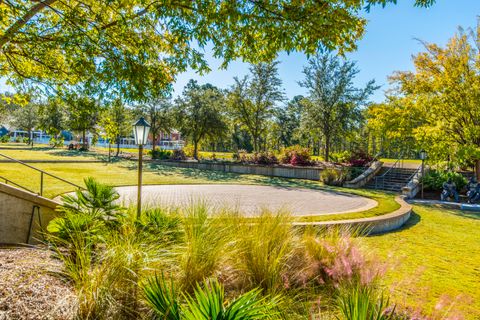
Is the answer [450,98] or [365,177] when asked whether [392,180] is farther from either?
[450,98]

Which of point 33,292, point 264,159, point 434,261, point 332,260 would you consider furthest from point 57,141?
point 264,159

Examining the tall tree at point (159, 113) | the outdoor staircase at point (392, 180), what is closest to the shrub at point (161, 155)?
the tall tree at point (159, 113)

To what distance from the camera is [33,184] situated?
12242 mm

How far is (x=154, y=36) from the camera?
6535 millimetres

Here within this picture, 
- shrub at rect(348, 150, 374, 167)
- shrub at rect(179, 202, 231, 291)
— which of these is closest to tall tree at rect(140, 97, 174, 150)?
shrub at rect(348, 150, 374, 167)

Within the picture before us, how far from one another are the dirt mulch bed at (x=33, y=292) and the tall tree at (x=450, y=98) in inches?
643

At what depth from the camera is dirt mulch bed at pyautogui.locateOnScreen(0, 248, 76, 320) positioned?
2.81 metres

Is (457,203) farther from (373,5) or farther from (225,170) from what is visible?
(225,170)

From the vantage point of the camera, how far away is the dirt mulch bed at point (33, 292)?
9.21 feet

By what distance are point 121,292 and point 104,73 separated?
3967 millimetres

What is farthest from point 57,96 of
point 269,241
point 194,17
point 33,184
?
point 33,184

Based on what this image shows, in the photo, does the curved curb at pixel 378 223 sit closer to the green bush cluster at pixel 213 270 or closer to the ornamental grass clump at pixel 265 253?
the green bush cluster at pixel 213 270

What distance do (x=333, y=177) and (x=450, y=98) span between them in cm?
723

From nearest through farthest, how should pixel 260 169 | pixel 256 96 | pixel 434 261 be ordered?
pixel 434 261
pixel 260 169
pixel 256 96
